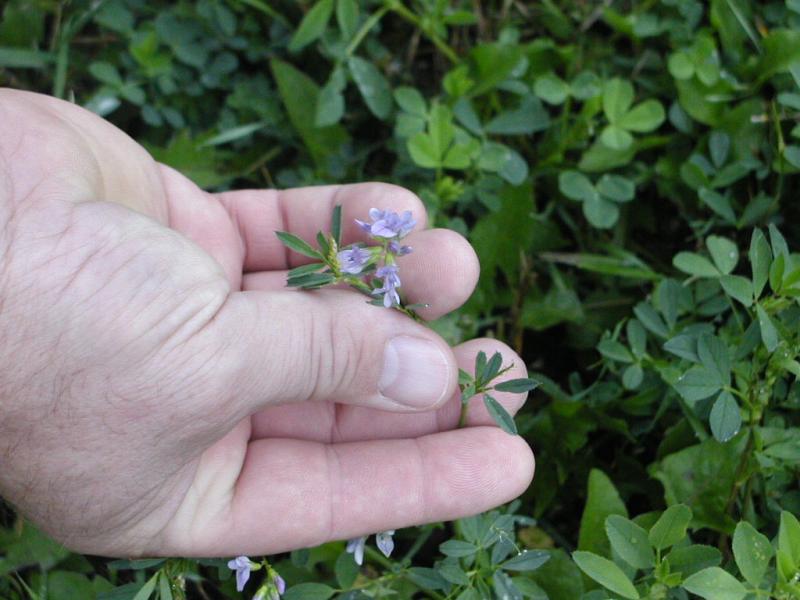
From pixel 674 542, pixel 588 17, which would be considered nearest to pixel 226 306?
pixel 674 542

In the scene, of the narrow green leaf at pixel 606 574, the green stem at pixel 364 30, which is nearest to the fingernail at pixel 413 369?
the narrow green leaf at pixel 606 574

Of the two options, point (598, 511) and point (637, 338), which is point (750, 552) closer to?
point (598, 511)

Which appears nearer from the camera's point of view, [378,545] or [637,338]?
[378,545]

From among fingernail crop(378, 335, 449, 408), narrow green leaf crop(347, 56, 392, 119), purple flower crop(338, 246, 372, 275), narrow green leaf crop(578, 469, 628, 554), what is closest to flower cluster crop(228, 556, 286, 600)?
fingernail crop(378, 335, 449, 408)

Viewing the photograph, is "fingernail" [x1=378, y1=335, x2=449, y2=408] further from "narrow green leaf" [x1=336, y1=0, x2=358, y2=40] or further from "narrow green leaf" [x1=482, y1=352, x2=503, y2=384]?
"narrow green leaf" [x1=336, y1=0, x2=358, y2=40]

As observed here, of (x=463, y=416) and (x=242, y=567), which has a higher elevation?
(x=463, y=416)

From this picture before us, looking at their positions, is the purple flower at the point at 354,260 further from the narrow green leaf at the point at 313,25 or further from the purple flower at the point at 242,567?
the narrow green leaf at the point at 313,25

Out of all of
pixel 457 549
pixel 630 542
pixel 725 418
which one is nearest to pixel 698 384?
pixel 725 418
